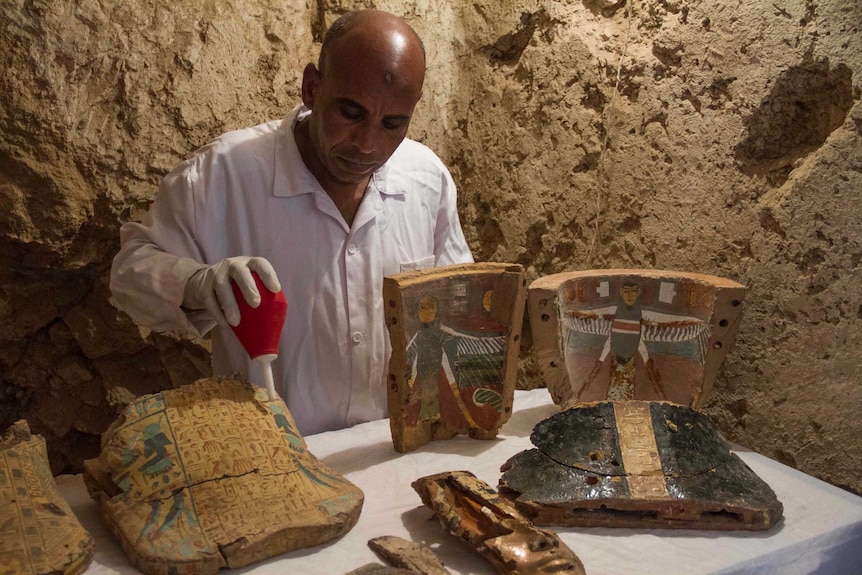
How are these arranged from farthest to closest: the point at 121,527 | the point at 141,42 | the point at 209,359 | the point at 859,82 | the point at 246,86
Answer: the point at 209,359 < the point at 246,86 < the point at 141,42 < the point at 859,82 < the point at 121,527

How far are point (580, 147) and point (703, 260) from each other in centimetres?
65

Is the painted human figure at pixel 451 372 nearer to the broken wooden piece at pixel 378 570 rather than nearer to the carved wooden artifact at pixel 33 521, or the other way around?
the broken wooden piece at pixel 378 570

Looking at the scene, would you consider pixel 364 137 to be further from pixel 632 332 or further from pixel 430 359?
pixel 632 332

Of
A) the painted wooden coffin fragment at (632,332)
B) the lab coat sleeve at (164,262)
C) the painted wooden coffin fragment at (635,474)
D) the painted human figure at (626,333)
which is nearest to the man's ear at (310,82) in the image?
the lab coat sleeve at (164,262)

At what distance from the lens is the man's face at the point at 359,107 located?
1.99 m

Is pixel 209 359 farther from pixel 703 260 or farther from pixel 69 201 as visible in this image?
pixel 703 260

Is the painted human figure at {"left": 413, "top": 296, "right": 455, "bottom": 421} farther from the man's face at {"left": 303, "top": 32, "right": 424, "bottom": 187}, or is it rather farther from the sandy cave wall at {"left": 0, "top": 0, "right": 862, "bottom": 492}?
the sandy cave wall at {"left": 0, "top": 0, "right": 862, "bottom": 492}

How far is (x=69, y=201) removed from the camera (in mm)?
2594

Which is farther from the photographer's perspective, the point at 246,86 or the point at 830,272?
the point at 246,86

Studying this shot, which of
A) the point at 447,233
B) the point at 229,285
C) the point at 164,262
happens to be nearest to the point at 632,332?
the point at 447,233

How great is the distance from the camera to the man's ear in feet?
7.08

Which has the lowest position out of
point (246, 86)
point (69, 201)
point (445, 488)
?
point (445, 488)

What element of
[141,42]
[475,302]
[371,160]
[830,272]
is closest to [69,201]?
[141,42]

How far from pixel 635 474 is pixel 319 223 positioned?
3.65ft
